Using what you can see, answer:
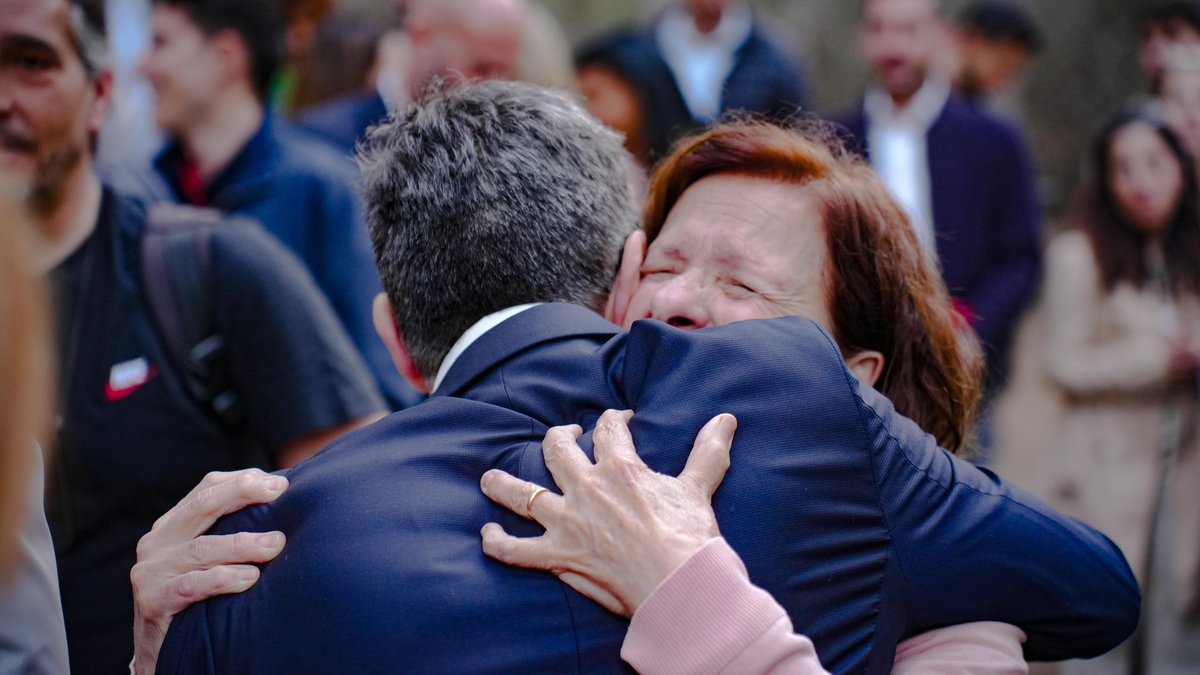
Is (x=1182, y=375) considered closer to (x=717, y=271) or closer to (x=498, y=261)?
(x=717, y=271)

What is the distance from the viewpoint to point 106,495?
274 cm

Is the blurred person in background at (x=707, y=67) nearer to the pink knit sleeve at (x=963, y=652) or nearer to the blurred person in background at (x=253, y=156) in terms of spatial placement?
the blurred person in background at (x=253, y=156)

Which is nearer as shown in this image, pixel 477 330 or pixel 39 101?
pixel 477 330

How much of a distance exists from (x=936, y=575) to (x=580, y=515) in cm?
52

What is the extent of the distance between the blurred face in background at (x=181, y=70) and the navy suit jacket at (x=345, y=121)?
0.64 metres

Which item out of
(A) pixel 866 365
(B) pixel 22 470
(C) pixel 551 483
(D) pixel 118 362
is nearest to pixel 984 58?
(A) pixel 866 365

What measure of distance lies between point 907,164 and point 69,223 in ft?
11.3

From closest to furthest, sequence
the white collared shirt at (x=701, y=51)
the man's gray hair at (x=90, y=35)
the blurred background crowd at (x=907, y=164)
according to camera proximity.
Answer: the man's gray hair at (x=90, y=35), the blurred background crowd at (x=907, y=164), the white collared shirt at (x=701, y=51)

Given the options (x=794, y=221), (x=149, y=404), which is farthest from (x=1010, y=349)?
(x=149, y=404)

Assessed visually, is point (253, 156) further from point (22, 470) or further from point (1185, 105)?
point (1185, 105)

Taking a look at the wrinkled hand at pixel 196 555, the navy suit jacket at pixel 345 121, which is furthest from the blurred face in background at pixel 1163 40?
the wrinkled hand at pixel 196 555

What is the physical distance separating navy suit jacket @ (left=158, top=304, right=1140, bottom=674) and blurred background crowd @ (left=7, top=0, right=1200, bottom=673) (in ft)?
6.63

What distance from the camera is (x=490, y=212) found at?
199cm

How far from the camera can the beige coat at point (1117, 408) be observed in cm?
482
